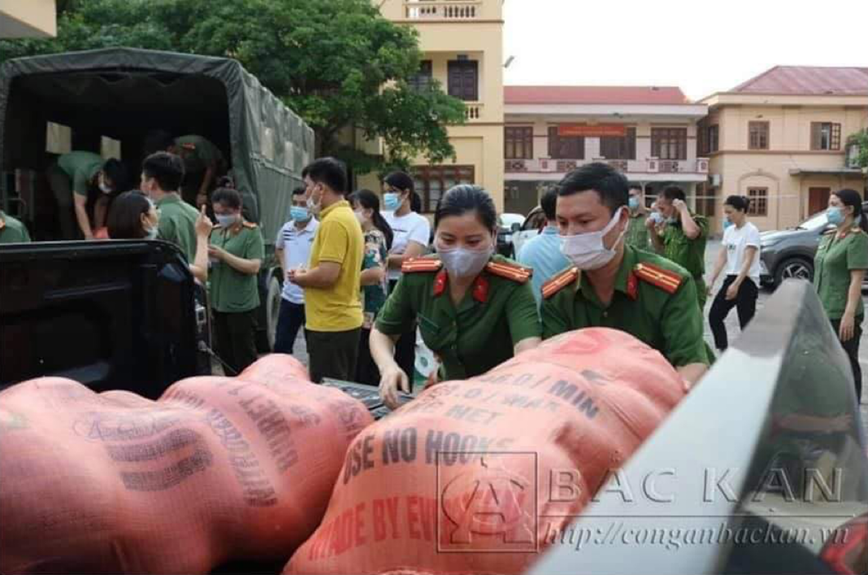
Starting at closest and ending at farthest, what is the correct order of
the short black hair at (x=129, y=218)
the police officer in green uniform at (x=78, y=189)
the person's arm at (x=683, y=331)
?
the person's arm at (x=683, y=331) → the short black hair at (x=129, y=218) → the police officer in green uniform at (x=78, y=189)

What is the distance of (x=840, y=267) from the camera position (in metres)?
5.78

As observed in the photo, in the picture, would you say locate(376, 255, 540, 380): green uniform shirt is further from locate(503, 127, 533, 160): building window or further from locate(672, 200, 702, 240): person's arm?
locate(503, 127, 533, 160): building window

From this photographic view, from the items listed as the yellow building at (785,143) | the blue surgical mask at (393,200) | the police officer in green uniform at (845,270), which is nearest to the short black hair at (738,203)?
the police officer in green uniform at (845,270)

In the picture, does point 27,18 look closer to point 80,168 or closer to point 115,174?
point 80,168

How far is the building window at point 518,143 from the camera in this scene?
1837 inches

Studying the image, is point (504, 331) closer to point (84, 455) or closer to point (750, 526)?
point (84, 455)

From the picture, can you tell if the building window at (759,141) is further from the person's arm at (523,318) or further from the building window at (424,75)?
the person's arm at (523,318)

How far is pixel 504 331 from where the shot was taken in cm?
310

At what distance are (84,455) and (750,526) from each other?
113cm

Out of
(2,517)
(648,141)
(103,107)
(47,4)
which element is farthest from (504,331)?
(648,141)

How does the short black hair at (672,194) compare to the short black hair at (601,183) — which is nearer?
the short black hair at (601,183)

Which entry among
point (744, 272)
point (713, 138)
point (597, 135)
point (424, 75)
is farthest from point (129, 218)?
point (713, 138)

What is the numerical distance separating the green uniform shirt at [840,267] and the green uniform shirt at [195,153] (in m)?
6.05

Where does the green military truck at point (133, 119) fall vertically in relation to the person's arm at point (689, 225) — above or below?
above
